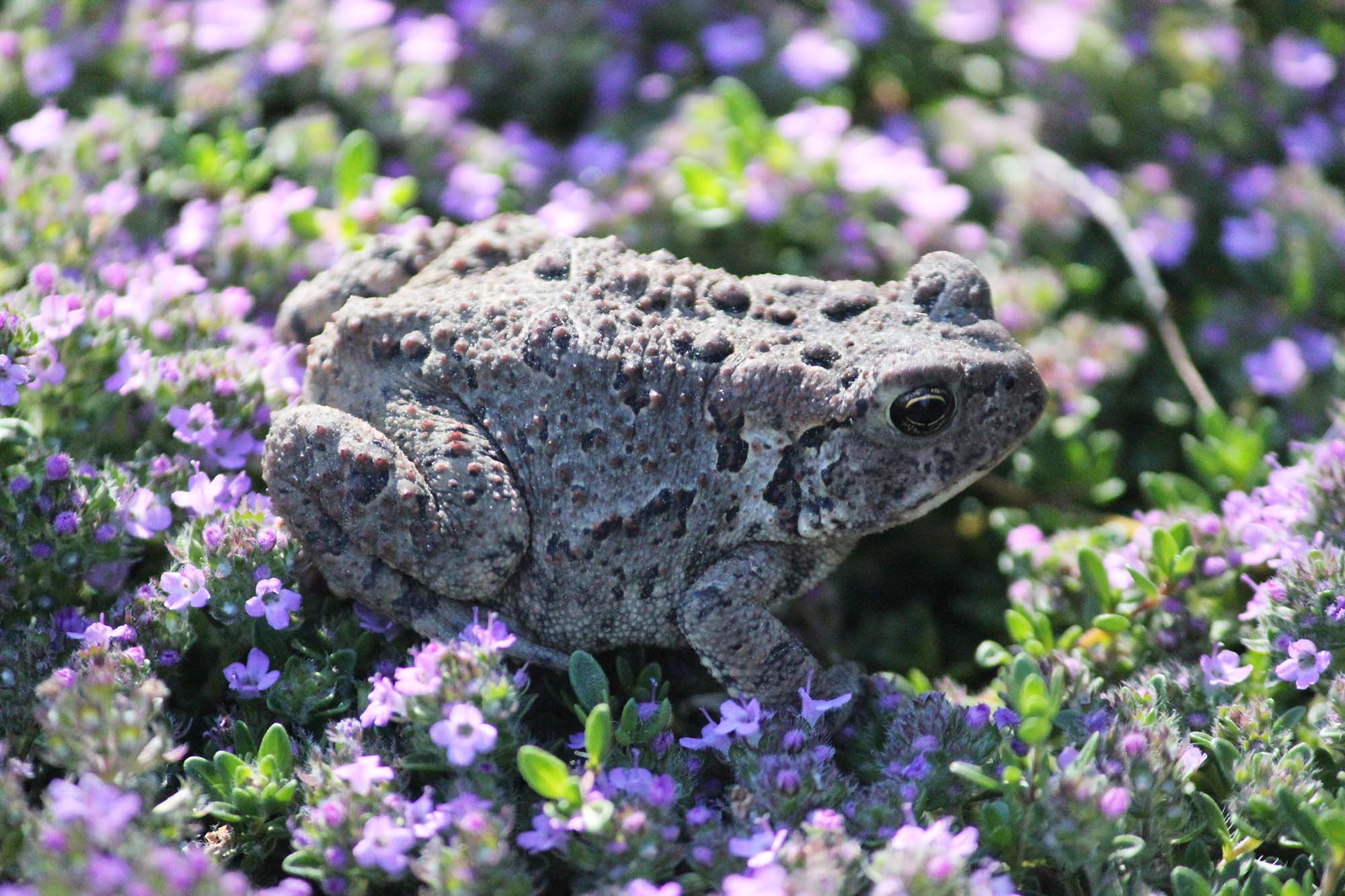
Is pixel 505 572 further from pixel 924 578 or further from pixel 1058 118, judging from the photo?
pixel 1058 118

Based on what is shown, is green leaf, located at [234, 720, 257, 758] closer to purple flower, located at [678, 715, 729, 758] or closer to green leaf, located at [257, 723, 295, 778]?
green leaf, located at [257, 723, 295, 778]

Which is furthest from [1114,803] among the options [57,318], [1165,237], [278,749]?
[57,318]

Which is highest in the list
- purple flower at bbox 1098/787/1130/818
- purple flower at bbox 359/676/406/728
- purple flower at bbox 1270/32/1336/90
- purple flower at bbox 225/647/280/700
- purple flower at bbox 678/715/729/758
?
purple flower at bbox 359/676/406/728

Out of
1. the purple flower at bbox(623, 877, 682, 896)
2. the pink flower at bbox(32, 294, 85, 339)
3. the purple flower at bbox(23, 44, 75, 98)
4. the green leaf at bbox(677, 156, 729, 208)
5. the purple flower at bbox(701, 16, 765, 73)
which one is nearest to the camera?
the purple flower at bbox(623, 877, 682, 896)

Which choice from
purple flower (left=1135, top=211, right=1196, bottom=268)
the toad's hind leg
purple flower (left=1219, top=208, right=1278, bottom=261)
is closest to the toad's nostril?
the toad's hind leg

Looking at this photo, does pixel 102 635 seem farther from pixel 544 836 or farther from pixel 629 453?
pixel 629 453

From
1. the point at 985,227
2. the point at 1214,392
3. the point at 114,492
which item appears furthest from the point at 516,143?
the point at 1214,392
